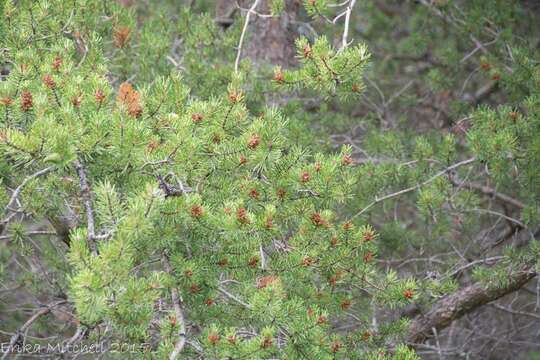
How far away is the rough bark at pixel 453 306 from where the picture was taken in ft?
14.0

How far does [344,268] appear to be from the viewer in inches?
124

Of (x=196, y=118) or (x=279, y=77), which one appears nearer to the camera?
(x=196, y=118)

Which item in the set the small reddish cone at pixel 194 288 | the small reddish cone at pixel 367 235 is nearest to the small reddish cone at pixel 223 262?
the small reddish cone at pixel 194 288

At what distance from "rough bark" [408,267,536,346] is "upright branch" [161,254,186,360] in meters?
2.04

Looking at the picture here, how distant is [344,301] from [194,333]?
0.68 m

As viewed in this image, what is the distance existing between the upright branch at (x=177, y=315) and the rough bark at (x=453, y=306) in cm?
204

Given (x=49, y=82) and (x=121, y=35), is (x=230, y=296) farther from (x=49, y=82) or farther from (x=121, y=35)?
(x=121, y=35)

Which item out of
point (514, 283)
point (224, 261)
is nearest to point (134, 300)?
point (224, 261)

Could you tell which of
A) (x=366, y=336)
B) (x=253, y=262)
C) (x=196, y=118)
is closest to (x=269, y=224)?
(x=253, y=262)

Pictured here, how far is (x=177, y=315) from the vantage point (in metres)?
2.64

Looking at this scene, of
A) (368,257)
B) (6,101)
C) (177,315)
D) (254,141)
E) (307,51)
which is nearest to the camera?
(6,101)

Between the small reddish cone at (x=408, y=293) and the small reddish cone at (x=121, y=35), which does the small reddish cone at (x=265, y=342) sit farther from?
the small reddish cone at (x=121, y=35)

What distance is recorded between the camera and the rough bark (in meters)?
4.27

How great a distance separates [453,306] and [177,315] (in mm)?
2357
